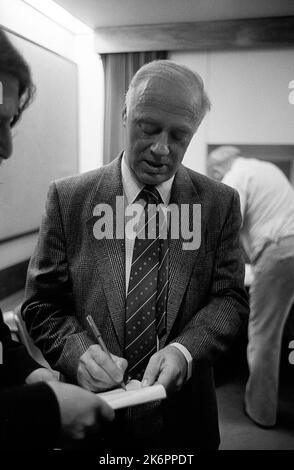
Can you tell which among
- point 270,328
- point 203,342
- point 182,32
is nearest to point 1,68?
point 182,32

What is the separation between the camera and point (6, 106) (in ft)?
2.75

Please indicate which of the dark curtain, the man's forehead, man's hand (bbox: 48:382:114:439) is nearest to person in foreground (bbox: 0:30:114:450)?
man's hand (bbox: 48:382:114:439)

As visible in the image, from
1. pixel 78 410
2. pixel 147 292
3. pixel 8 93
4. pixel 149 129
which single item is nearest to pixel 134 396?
pixel 78 410

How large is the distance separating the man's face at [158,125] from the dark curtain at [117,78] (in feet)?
1.01

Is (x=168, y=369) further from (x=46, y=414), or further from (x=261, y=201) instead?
(x=261, y=201)

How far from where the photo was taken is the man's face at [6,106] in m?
0.84

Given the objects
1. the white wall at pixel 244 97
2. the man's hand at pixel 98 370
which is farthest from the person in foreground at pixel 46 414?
the white wall at pixel 244 97

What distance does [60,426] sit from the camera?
68cm

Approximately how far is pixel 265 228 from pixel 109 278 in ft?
2.52

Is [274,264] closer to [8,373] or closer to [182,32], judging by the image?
[182,32]

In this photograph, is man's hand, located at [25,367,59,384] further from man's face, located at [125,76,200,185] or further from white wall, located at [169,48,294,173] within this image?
white wall, located at [169,48,294,173]

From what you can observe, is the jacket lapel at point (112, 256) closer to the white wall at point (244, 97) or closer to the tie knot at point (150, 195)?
the tie knot at point (150, 195)

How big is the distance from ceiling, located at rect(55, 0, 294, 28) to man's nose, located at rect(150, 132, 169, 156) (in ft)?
1.71

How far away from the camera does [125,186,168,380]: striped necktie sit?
0.93m
